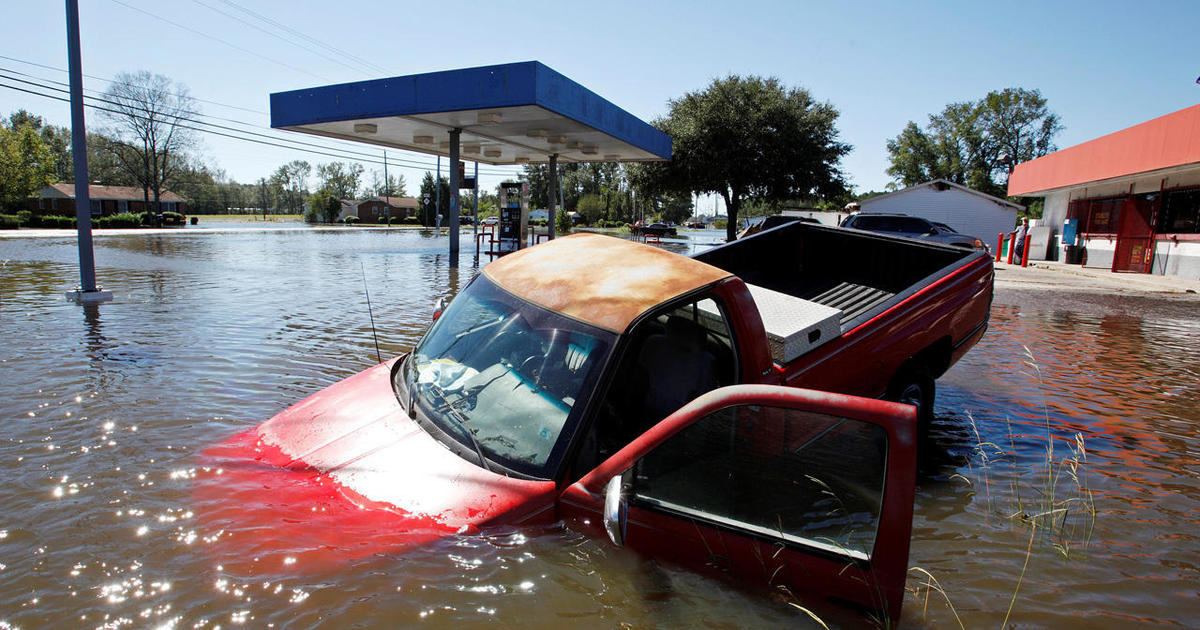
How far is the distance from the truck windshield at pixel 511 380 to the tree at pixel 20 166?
7290 cm

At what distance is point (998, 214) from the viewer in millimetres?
37531

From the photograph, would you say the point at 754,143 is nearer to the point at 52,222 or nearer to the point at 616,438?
the point at 616,438

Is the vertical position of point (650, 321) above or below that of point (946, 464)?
above

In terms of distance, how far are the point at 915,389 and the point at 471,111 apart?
14.8 metres

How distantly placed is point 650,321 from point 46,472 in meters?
3.57

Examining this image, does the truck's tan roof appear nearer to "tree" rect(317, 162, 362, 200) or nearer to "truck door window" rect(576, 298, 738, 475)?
"truck door window" rect(576, 298, 738, 475)

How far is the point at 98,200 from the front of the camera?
242 feet

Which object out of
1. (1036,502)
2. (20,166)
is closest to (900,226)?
(1036,502)

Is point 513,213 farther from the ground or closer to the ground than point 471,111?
closer to the ground

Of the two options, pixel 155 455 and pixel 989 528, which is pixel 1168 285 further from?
pixel 155 455

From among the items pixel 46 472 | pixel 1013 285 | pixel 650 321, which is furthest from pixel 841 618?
pixel 1013 285

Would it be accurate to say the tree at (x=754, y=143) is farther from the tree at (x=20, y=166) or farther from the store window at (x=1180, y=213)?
the tree at (x=20, y=166)

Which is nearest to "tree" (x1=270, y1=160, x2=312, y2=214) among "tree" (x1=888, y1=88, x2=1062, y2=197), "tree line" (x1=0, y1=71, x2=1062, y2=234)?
"tree line" (x1=0, y1=71, x2=1062, y2=234)

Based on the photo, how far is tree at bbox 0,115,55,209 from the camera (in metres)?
55.6
